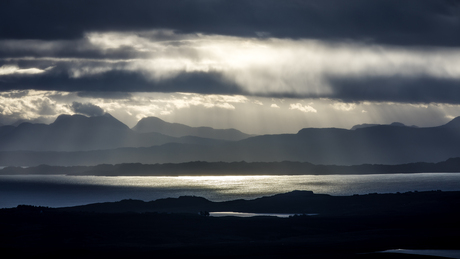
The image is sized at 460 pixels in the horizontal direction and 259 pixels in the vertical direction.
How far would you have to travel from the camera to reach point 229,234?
67.5 metres

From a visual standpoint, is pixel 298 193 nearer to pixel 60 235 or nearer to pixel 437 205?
pixel 437 205

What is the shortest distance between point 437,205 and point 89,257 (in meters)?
63.8

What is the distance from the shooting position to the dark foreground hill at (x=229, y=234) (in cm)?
5284

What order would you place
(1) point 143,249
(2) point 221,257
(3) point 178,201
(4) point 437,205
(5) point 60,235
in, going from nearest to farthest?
(2) point 221,257 < (1) point 143,249 < (5) point 60,235 < (4) point 437,205 < (3) point 178,201

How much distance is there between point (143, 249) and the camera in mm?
55250

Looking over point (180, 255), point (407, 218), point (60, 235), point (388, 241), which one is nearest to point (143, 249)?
point (180, 255)

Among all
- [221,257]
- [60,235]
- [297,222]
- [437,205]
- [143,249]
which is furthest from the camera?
[437,205]

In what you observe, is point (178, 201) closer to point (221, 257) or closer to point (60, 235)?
point (60, 235)

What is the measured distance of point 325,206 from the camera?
106 meters

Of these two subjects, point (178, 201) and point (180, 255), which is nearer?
point (180, 255)

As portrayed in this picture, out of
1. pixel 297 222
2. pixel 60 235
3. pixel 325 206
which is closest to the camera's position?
pixel 60 235

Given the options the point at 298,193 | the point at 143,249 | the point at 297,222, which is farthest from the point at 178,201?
the point at 143,249

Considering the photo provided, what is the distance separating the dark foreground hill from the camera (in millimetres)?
52844

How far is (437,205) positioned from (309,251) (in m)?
47.5
